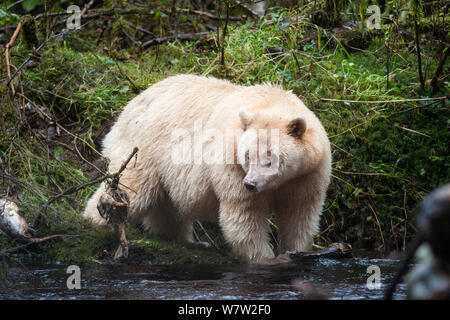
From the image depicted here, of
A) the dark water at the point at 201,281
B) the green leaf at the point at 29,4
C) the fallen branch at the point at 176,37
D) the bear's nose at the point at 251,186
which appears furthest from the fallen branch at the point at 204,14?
the bear's nose at the point at 251,186

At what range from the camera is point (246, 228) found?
19.5 feet

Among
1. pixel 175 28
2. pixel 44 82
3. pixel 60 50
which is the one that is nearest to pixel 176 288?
pixel 44 82

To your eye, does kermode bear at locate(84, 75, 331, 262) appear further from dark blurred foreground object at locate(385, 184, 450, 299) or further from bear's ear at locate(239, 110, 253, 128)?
dark blurred foreground object at locate(385, 184, 450, 299)

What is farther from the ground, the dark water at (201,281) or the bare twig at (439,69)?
the bare twig at (439,69)

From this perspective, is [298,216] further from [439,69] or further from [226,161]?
[439,69]

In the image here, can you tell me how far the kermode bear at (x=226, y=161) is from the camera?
18.1 ft

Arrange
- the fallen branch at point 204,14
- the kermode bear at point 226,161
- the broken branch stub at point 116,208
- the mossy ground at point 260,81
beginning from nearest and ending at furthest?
the kermode bear at point 226,161 < the broken branch stub at point 116,208 < the mossy ground at point 260,81 < the fallen branch at point 204,14

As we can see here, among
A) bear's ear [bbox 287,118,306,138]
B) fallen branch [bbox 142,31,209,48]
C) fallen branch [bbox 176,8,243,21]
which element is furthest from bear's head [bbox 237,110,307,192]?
fallen branch [bbox 176,8,243,21]

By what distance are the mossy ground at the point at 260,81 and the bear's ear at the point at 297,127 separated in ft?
6.80

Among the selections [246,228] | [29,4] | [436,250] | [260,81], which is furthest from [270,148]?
[29,4]

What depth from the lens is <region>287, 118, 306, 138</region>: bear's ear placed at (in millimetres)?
5449

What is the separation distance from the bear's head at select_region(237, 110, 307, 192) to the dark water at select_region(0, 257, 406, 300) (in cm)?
93

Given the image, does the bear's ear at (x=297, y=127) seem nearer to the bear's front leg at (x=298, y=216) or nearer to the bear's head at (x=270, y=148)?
the bear's head at (x=270, y=148)
